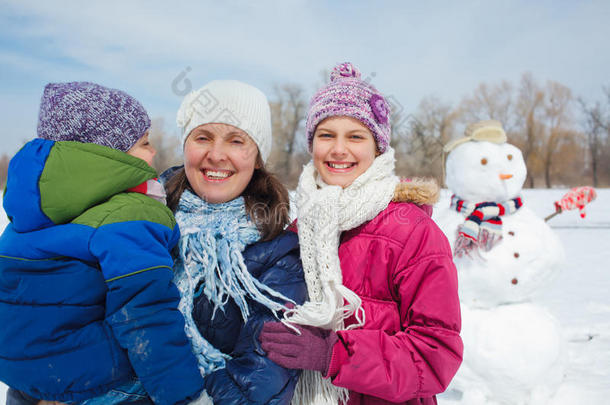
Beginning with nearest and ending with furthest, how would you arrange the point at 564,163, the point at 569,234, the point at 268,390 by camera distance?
the point at 268,390 < the point at 569,234 < the point at 564,163

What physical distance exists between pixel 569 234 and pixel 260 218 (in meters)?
12.8

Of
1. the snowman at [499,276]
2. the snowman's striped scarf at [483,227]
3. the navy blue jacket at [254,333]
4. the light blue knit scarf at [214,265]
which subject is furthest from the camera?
the snowman's striped scarf at [483,227]

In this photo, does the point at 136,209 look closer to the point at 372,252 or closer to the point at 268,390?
the point at 268,390

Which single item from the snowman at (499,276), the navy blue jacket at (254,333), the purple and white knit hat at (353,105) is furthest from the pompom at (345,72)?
the snowman at (499,276)

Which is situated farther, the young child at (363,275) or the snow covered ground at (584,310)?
the snow covered ground at (584,310)

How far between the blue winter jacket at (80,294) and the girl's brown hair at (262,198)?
0.42 m

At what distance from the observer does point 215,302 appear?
143 cm

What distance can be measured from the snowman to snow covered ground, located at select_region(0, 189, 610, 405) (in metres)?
0.25

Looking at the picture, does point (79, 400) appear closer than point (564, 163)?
Yes

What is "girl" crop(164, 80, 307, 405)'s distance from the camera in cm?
132

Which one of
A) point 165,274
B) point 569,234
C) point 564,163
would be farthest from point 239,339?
point 564,163

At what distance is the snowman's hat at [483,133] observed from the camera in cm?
365

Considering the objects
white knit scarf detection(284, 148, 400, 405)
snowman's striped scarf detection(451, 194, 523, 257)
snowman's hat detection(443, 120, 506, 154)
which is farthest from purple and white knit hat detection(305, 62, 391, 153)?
snowman's hat detection(443, 120, 506, 154)

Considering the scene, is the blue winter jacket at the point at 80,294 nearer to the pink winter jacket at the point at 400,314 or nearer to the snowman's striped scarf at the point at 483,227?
the pink winter jacket at the point at 400,314
